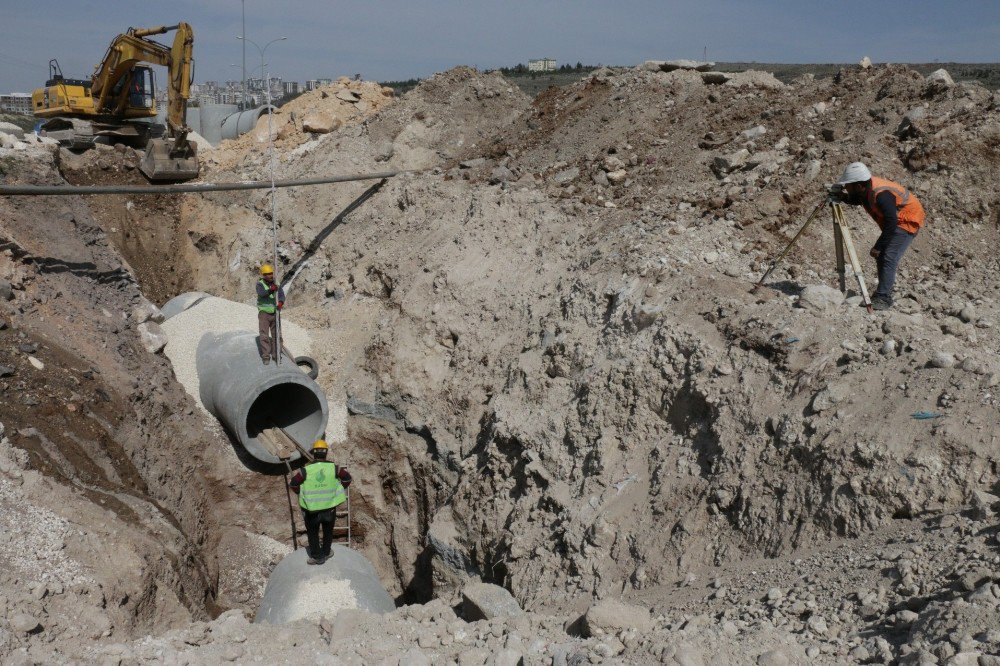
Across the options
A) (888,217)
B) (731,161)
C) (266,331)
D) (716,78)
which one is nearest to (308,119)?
(266,331)

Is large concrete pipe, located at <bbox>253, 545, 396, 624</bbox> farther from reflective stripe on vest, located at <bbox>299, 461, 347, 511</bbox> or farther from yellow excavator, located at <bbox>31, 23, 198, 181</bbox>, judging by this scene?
yellow excavator, located at <bbox>31, 23, 198, 181</bbox>

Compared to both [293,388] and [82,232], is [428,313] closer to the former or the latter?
[293,388]

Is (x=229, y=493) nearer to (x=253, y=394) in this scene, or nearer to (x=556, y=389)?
(x=253, y=394)

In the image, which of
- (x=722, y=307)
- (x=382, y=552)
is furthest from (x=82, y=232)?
(x=722, y=307)

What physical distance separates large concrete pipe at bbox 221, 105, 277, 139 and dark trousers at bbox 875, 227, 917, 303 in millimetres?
15166

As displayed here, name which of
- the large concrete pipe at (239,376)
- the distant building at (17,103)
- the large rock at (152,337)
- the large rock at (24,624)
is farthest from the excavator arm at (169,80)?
the distant building at (17,103)

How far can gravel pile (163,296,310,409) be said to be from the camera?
35.8 feet

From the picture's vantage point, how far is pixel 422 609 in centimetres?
638

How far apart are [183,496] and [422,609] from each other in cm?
442

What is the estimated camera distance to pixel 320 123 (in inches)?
617

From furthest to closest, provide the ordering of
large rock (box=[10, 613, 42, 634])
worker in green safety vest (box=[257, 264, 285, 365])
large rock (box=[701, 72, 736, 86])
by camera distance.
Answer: large rock (box=[701, 72, 736, 86]) → worker in green safety vest (box=[257, 264, 285, 365]) → large rock (box=[10, 613, 42, 634])

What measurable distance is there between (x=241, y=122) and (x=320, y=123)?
517 centimetres

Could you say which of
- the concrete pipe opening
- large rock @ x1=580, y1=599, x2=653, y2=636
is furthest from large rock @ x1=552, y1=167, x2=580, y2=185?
large rock @ x1=580, y1=599, x2=653, y2=636

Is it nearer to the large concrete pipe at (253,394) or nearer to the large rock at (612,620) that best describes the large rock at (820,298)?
the large rock at (612,620)
